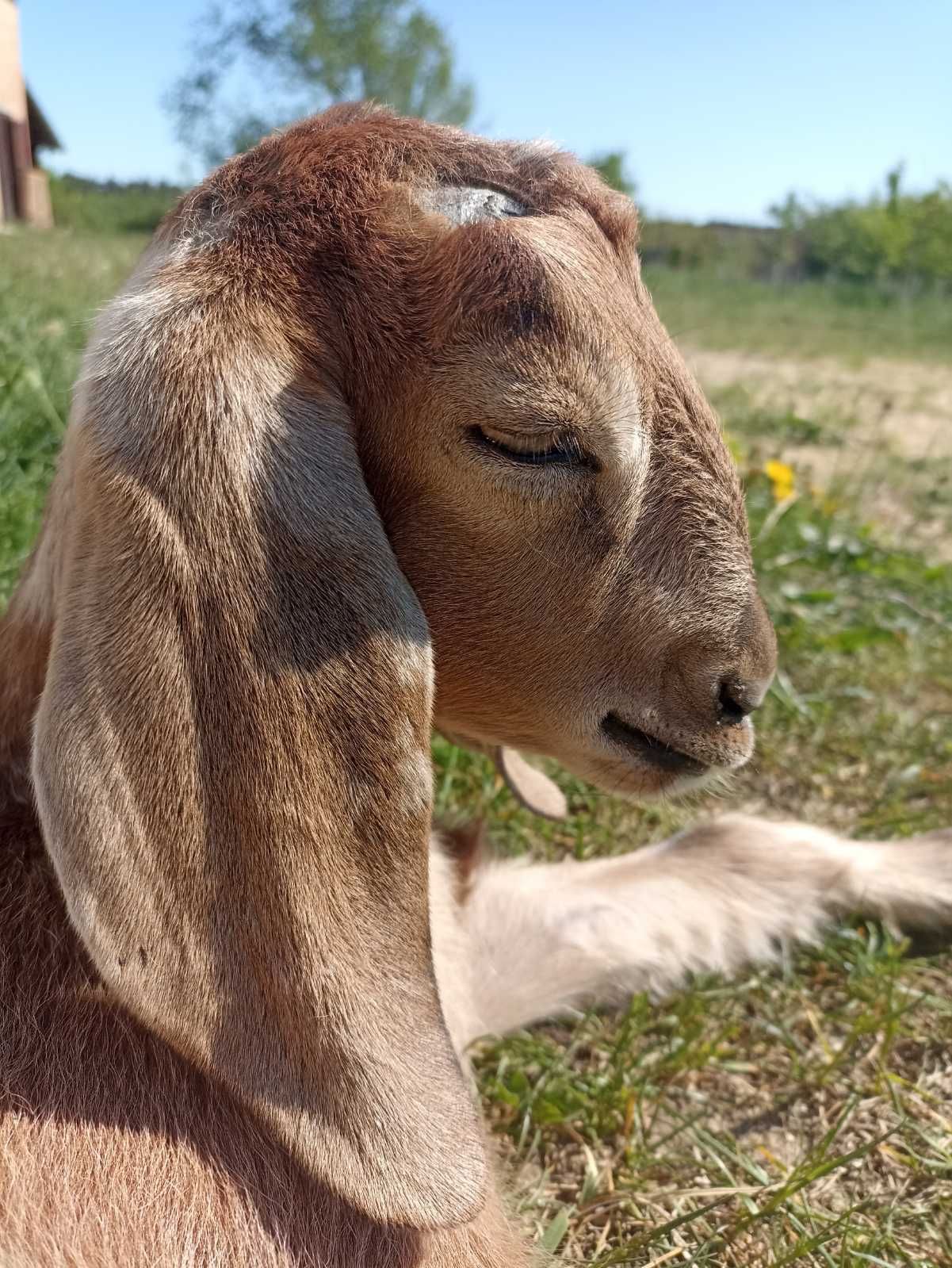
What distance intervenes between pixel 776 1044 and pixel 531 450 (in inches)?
62.1

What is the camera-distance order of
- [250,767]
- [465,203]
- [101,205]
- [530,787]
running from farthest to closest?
[101,205] < [530,787] < [465,203] < [250,767]

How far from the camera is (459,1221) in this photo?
135 centimetres

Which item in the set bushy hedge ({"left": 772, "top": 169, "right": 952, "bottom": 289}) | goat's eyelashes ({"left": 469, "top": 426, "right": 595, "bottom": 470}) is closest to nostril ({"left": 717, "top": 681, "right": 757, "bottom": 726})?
goat's eyelashes ({"left": 469, "top": 426, "right": 595, "bottom": 470})

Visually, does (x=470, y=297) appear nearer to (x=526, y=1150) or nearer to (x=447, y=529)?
(x=447, y=529)

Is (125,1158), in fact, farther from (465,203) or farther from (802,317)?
(802,317)

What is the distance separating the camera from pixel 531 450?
1499mm

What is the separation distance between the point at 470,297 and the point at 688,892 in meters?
1.74

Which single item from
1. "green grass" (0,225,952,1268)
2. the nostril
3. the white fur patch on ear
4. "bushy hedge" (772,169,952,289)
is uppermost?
"bushy hedge" (772,169,952,289)

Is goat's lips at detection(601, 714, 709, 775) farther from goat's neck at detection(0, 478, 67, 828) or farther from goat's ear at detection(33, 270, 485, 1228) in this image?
goat's neck at detection(0, 478, 67, 828)

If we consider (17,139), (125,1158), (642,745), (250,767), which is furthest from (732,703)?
(17,139)

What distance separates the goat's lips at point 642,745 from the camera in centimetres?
176

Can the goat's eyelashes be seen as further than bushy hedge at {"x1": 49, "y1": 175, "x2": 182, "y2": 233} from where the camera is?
No

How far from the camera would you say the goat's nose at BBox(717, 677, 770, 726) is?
1730 mm

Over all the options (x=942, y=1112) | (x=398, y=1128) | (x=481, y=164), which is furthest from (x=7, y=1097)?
(x=942, y=1112)
